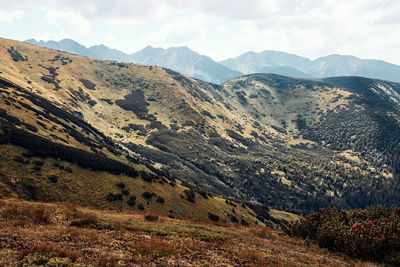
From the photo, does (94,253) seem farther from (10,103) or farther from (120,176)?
(10,103)

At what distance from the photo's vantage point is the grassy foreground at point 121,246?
11945mm

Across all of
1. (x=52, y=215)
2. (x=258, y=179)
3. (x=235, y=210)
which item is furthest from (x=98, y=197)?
(x=258, y=179)

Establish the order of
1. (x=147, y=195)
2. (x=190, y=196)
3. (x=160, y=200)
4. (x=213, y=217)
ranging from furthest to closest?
(x=190, y=196) → (x=213, y=217) → (x=160, y=200) → (x=147, y=195)

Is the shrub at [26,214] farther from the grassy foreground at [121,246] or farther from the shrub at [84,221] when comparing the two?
the shrub at [84,221]

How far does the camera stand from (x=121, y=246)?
48.3ft

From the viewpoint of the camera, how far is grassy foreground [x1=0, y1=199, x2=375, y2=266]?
11945 millimetres

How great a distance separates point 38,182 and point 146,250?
110ft

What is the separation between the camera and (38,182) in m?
37.4

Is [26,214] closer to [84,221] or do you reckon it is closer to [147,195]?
[84,221]

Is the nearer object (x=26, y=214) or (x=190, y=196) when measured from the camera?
(x=26, y=214)

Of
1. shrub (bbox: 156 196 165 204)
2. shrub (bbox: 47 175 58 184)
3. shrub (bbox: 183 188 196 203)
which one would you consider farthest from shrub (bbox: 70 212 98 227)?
shrub (bbox: 183 188 196 203)

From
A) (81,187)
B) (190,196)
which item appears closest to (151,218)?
(81,187)

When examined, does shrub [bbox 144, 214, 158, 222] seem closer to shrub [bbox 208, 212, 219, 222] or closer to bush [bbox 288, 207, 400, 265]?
bush [bbox 288, 207, 400, 265]

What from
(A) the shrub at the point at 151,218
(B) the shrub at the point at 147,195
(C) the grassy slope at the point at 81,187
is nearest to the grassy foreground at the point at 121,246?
(A) the shrub at the point at 151,218
